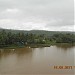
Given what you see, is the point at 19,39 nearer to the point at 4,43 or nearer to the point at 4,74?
the point at 4,43

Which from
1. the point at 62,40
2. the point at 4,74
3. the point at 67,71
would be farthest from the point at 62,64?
the point at 62,40

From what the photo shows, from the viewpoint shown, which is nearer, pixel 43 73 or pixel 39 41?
pixel 43 73

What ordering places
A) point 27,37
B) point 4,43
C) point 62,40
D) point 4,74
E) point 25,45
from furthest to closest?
point 62,40 < point 27,37 < point 25,45 < point 4,43 < point 4,74

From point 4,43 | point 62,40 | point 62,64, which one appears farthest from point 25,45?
point 62,64

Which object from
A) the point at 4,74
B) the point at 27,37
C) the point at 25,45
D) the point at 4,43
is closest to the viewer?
the point at 4,74

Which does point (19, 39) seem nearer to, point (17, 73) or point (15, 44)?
point (15, 44)

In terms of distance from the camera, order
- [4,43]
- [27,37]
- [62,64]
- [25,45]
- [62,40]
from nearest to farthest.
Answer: [62,64] → [4,43] → [25,45] → [27,37] → [62,40]

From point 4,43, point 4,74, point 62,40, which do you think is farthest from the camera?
point 62,40

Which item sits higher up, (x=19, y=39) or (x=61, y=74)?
(x=19, y=39)

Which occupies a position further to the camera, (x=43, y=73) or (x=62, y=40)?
(x=62, y=40)
